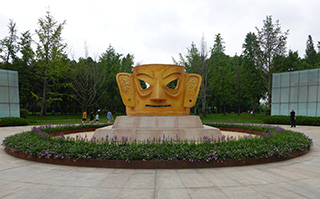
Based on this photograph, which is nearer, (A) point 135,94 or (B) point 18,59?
(A) point 135,94

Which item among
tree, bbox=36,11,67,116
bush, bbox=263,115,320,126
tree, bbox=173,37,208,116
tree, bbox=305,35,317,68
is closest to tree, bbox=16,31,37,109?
tree, bbox=36,11,67,116

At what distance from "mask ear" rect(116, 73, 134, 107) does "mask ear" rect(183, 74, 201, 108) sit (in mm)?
2913

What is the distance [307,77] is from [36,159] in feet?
79.0

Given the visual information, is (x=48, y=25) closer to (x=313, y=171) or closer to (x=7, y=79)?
(x=7, y=79)

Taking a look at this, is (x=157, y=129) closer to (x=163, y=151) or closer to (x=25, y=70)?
(x=163, y=151)

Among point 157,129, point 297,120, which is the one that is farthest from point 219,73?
point 157,129

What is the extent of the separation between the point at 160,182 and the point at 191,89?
735 cm

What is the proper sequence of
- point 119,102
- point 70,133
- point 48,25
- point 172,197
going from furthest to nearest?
point 119,102 < point 48,25 < point 70,133 < point 172,197

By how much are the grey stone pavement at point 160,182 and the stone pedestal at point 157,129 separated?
4.08 m

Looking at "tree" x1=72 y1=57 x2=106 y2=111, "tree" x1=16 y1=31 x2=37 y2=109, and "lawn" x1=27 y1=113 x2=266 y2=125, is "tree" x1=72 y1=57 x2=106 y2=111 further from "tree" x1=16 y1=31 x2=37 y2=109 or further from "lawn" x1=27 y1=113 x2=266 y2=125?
"tree" x1=16 y1=31 x2=37 y2=109

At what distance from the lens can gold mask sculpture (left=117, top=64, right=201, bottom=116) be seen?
1065 cm

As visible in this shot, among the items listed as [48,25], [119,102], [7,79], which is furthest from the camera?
[119,102]

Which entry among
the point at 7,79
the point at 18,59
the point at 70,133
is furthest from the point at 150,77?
the point at 18,59

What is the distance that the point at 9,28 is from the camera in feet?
114
